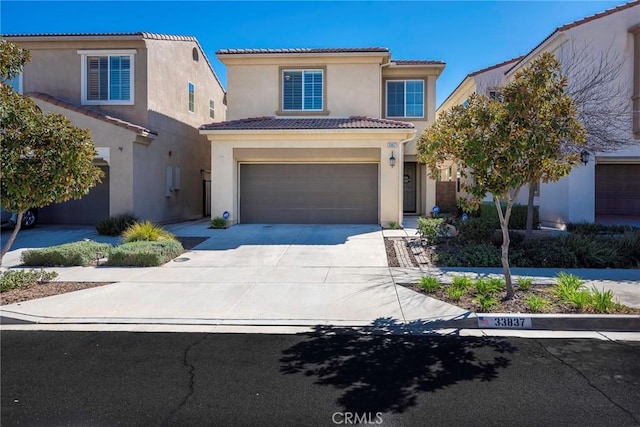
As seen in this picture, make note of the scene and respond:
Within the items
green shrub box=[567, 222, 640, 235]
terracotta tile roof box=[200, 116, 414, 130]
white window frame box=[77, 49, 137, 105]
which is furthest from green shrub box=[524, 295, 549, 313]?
white window frame box=[77, 49, 137, 105]

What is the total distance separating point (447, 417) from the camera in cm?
372

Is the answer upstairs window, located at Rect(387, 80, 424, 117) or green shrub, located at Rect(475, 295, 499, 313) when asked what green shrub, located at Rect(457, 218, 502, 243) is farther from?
upstairs window, located at Rect(387, 80, 424, 117)

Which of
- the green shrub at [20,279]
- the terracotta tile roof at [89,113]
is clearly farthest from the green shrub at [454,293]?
the terracotta tile roof at [89,113]

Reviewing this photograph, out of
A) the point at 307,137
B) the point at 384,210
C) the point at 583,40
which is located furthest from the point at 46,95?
the point at 583,40

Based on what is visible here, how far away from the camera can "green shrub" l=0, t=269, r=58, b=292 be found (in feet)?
26.4

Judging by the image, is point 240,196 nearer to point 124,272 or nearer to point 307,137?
point 307,137

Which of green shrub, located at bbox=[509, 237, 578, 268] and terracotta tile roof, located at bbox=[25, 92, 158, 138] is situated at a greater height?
terracotta tile roof, located at bbox=[25, 92, 158, 138]

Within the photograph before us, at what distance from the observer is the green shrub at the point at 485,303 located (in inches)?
264

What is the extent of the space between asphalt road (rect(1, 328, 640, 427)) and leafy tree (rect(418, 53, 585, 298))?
2.55 m

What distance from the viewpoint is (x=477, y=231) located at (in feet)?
39.4

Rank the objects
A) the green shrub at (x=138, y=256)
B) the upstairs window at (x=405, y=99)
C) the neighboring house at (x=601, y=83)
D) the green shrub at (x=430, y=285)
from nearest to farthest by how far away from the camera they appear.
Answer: the green shrub at (x=430, y=285)
the green shrub at (x=138, y=256)
the neighboring house at (x=601, y=83)
the upstairs window at (x=405, y=99)

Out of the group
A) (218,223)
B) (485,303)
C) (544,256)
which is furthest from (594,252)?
(218,223)

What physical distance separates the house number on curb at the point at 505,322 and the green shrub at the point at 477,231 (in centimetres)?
578

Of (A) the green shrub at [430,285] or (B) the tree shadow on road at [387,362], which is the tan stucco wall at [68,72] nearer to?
(A) the green shrub at [430,285]
